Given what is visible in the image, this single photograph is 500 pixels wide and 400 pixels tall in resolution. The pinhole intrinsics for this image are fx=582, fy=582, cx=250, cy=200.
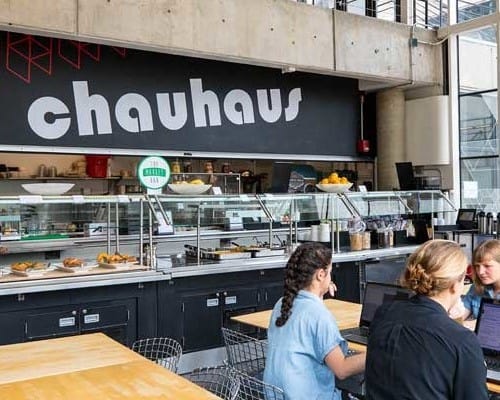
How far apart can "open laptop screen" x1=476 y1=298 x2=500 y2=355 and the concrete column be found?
669cm

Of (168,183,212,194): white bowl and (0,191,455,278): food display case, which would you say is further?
(168,183,212,194): white bowl

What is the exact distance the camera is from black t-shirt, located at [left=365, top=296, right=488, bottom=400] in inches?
63.4

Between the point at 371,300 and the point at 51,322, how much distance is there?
2189 millimetres

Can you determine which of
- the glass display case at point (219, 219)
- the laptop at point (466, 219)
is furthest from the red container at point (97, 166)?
the laptop at point (466, 219)

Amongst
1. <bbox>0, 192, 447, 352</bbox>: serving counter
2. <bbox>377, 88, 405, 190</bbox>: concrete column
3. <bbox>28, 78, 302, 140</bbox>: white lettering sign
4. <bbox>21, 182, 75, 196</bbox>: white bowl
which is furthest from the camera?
<bbox>377, 88, 405, 190</bbox>: concrete column

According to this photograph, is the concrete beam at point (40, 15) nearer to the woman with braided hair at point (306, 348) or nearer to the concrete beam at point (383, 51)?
the concrete beam at point (383, 51)

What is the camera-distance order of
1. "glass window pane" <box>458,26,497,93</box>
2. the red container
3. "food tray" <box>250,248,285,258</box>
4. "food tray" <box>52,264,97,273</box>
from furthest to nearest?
1. "glass window pane" <box>458,26,497,93</box>
2. the red container
3. "food tray" <box>250,248,285,258</box>
4. "food tray" <box>52,264,97,273</box>

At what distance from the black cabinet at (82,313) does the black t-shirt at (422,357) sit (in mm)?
2687

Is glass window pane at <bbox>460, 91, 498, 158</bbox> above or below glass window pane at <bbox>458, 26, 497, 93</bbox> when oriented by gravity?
below

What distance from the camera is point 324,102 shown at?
334 inches

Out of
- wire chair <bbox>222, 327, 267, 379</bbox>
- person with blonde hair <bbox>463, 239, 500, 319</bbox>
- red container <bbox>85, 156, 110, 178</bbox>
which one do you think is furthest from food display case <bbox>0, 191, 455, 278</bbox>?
person with blonde hair <bbox>463, 239, 500, 319</bbox>

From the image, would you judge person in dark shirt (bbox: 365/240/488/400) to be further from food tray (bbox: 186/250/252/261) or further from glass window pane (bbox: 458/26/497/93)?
glass window pane (bbox: 458/26/497/93)

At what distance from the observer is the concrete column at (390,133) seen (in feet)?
29.7

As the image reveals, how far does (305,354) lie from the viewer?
7.49 feet
